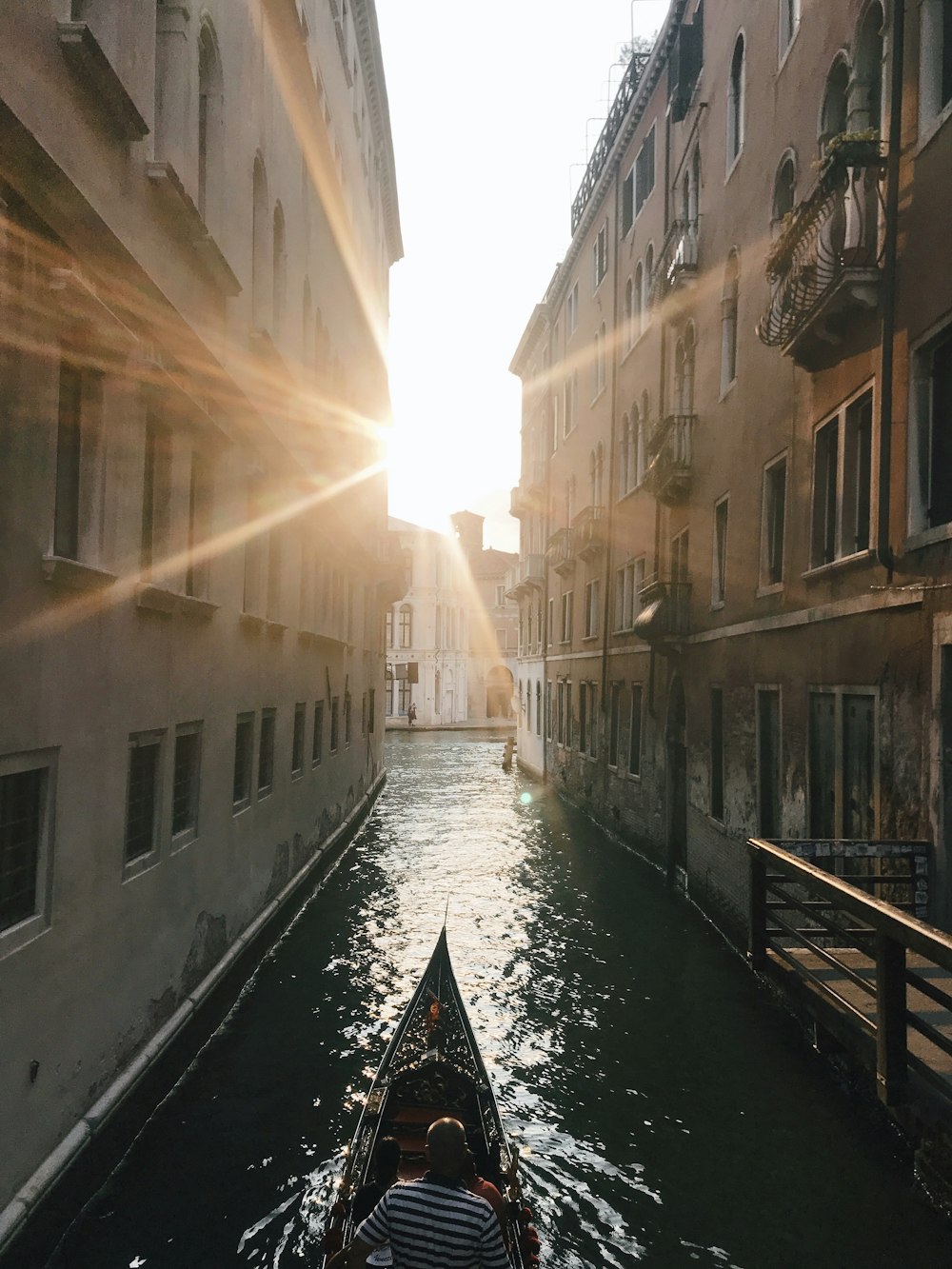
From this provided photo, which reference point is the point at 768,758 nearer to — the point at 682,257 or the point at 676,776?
the point at 676,776

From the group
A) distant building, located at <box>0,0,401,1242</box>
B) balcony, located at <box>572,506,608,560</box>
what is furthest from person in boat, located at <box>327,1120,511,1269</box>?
balcony, located at <box>572,506,608,560</box>

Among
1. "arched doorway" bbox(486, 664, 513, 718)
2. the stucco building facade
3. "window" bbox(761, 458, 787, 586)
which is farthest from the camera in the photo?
"arched doorway" bbox(486, 664, 513, 718)

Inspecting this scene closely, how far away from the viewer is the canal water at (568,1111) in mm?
6086

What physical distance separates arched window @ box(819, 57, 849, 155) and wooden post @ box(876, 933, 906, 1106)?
7.68m

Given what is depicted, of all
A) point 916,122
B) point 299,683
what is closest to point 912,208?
point 916,122

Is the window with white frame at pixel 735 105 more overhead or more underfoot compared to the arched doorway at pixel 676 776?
more overhead

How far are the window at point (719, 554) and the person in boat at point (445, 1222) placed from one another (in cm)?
1040

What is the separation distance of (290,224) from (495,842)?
40.9 ft

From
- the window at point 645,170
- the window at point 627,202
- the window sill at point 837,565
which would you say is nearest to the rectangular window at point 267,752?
the window sill at point 837,565

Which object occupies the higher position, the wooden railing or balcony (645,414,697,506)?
balcony (645,414,697,506)

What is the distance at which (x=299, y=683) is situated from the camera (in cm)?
1529

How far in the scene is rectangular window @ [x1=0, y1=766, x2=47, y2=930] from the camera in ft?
17.7

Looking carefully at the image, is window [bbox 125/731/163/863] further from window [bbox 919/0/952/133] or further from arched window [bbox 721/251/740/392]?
arched window [bbox 721/251/740/392]

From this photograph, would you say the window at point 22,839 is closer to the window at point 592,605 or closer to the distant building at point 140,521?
the distant building at point 140,521
